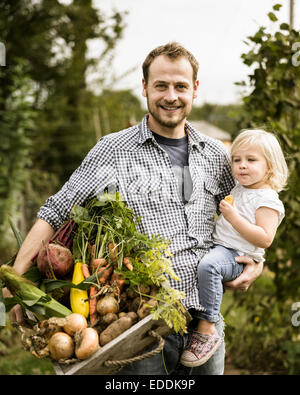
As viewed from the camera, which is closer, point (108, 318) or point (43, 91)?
point (108, 318)

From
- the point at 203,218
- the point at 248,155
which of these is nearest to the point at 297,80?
the point at 248,155

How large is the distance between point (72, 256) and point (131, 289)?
33 centimetres

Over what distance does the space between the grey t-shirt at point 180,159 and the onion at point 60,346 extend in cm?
97

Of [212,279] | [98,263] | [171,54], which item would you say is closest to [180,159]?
[171,54]

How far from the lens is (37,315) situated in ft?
5.97

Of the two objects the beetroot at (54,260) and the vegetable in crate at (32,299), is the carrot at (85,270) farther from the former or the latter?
the vegetable in crate at (32,299)

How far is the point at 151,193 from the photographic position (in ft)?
7.30

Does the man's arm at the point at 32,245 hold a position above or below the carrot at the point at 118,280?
above

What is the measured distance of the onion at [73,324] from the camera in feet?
5.68

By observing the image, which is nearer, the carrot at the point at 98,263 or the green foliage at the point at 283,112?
the carrot at the point at 98,263

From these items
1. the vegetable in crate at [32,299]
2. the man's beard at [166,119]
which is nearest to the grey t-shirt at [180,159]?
the man's beard at [166,119]

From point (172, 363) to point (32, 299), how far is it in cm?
89

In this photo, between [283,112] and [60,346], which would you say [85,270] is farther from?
[283,112]
